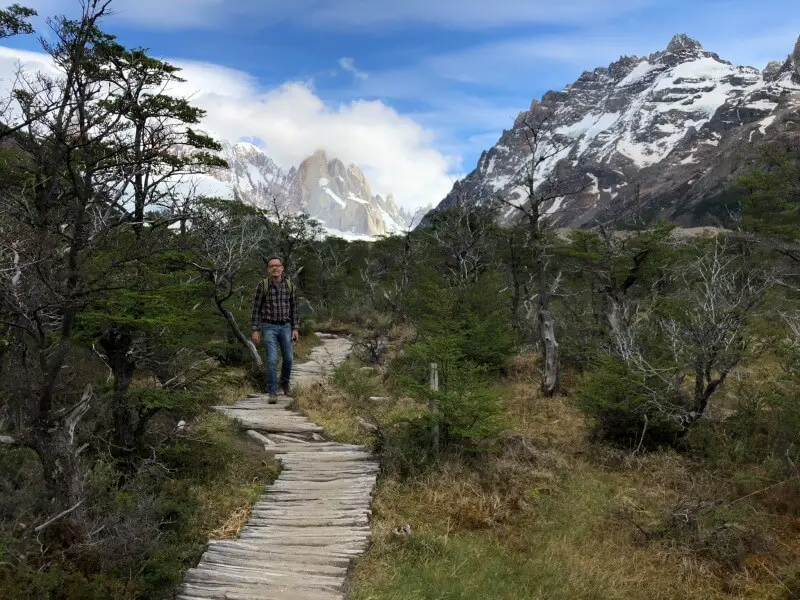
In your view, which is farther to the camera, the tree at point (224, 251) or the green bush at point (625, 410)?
the tree at point (224, 251)

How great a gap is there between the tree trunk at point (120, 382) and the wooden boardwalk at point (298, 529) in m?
1.70

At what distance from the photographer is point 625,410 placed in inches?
304

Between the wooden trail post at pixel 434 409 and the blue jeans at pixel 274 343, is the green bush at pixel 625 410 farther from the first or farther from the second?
the blue jeans at pixel 274 343

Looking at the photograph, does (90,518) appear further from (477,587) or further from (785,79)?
(785,79)

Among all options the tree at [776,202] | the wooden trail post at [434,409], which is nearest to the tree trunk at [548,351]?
the wooden trail post at [434,409]

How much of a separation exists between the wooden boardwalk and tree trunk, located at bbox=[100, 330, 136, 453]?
1696mm

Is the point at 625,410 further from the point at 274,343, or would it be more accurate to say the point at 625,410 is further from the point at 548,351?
the point at 274,343

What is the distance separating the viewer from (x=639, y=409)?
7684 mm

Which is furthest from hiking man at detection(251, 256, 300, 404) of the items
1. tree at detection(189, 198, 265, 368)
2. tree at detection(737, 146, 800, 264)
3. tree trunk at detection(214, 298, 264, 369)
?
tree at detection(737, 146, 800, 264)

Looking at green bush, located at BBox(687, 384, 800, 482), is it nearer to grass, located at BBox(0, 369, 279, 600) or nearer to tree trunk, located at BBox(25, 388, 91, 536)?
grass, located at BBox(0, 369, 279, 600)

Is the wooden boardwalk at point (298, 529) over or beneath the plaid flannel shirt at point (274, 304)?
beneath

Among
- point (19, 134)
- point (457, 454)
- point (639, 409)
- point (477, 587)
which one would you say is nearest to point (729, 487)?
point (639, 409)

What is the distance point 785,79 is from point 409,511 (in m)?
223

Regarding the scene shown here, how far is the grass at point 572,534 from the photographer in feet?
14.9
